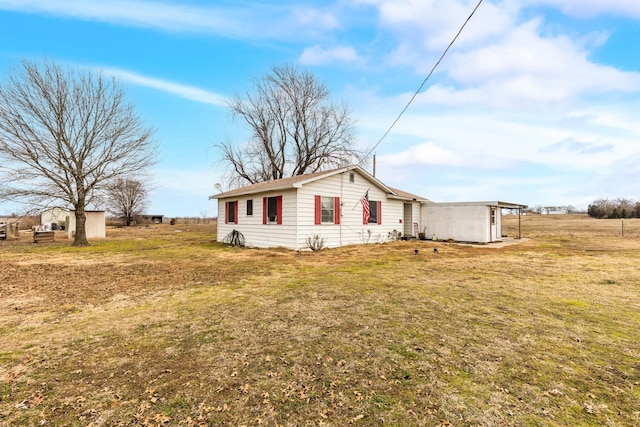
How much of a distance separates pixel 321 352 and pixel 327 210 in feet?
33.4

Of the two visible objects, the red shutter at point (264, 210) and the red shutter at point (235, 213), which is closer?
the red shutter at point (264, 210)

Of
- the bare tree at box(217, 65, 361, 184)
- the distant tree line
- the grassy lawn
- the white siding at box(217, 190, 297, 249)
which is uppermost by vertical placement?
the bare tree at box(217, 65, 361, 184)

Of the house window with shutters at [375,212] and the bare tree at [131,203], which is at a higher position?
the bare tree at [131,203]

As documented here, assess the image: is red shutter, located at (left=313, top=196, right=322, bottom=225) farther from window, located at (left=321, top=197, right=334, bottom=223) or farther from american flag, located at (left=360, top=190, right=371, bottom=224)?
american flag, located at (left=360, top=190, right=371, bottom=224)

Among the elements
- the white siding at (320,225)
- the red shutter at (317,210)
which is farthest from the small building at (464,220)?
the red shutter at (317,210)

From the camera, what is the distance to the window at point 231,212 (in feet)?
52.3

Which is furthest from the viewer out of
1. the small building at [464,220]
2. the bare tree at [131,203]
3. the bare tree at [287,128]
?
the bare tree at [131,203]

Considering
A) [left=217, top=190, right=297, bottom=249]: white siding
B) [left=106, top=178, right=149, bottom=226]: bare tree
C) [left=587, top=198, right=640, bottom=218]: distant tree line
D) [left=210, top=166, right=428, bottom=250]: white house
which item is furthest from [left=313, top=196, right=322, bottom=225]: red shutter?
[left=587, top=198, right=640, bottom=218]: distant tree line

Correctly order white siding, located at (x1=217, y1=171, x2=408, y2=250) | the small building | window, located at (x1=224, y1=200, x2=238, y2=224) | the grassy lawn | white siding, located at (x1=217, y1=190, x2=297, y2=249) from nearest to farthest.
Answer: the grassy lawn
white siding, located at (x1=217, y1=171, x2=408, y2=250)
white siding, located at (x1=217, y1=190, x2=297, y2=249)
the small building
window, located at (x1=224, y1=200, x2=238, y2=224)

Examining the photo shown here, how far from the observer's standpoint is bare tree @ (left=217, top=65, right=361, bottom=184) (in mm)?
26438

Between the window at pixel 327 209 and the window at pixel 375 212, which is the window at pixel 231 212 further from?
the window at pixel 375 212

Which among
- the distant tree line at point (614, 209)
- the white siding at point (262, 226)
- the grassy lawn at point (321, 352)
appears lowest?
the grassy lawn at point (321, 352)

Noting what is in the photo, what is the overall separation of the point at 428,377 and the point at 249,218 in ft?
42.5

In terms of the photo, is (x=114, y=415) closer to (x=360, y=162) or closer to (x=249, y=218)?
(x=249, y=218)
